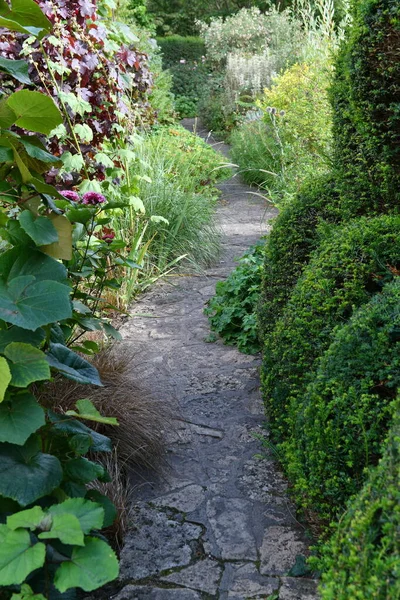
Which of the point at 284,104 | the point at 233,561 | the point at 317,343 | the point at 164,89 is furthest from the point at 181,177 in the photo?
the point at 164,89

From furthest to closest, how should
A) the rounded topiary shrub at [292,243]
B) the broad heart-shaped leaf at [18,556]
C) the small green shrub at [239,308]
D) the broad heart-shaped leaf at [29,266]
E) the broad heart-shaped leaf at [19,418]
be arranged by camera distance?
the small green shrub at [239,308] → the rounded topiary shrub at [292,243] → the broad heart-shaped leaf at [29,266] → the broad heart-shaped leaf at [19,418] → the broad heart-shaped leaf at [18,556]

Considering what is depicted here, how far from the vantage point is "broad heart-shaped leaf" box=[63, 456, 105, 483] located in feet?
5.85

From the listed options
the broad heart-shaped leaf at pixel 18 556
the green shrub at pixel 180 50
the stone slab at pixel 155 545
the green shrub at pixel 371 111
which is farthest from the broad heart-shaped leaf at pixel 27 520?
the green shrub at pixel 180 50

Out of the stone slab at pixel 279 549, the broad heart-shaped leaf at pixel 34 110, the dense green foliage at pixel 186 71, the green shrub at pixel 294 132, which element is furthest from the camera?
the dense green foliage at pixel 186 71

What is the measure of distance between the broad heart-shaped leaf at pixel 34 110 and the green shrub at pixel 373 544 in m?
1.21

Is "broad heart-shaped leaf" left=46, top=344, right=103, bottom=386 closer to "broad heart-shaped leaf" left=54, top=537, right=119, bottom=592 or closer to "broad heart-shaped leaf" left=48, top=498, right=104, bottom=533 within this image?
"broad heart-shaped leaf" left=48, top=498, right=104, bottom=533

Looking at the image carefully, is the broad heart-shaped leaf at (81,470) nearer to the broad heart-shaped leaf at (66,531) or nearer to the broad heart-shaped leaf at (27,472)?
the broad heart-shaped leaf at (27,472)

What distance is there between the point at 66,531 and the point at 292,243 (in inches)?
83.6

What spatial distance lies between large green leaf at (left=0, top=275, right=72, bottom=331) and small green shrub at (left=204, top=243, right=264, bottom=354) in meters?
2.53

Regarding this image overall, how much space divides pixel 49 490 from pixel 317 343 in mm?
1235

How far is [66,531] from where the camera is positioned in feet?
4.40

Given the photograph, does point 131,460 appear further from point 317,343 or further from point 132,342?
point 132,342

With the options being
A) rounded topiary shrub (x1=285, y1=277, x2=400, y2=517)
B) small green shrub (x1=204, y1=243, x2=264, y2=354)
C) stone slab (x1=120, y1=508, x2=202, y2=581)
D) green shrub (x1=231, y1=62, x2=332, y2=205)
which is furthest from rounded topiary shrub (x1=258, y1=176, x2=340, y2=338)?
green shrub (x1=231, y1=62, x2=332, y2=205)

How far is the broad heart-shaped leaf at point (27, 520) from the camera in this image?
1.38 meters
